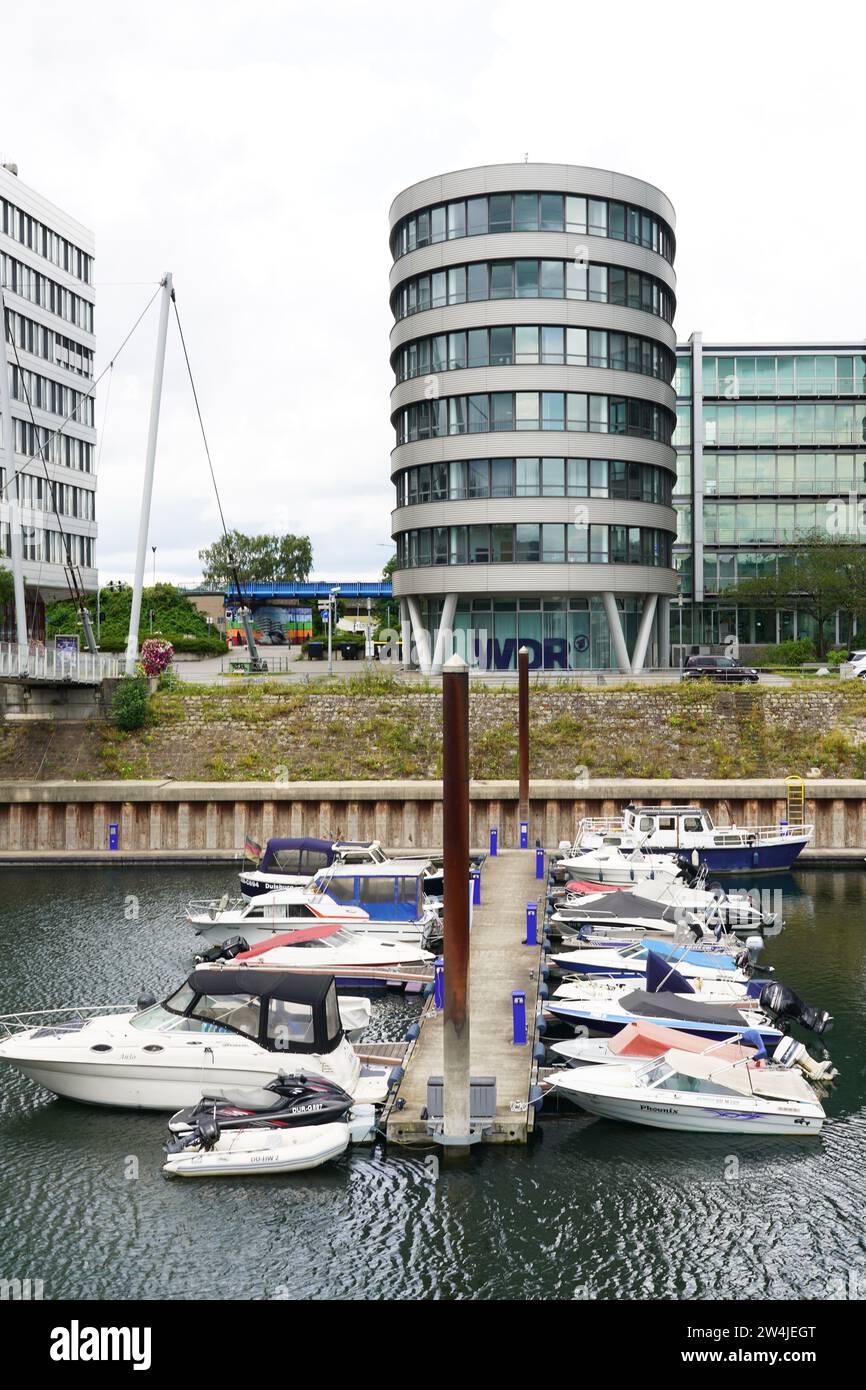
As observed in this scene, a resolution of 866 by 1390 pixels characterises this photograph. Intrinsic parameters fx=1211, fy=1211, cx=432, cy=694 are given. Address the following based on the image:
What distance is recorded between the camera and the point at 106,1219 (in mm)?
18219

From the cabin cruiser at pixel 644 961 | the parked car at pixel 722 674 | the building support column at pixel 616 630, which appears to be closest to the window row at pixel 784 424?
the building support column at pixel 616 630

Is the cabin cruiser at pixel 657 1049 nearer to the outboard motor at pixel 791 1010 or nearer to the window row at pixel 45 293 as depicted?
the outboard motor at pixel 791 1010

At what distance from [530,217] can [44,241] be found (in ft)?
100

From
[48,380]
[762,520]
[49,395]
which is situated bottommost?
[762,520]

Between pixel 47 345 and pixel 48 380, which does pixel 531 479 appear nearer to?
pixel 48 380

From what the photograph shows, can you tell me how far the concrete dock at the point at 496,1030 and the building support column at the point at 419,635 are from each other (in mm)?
32522

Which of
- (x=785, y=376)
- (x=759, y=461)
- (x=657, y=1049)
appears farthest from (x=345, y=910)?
(x=785, y=376)

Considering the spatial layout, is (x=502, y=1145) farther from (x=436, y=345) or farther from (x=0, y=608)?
(x=0, y=608)

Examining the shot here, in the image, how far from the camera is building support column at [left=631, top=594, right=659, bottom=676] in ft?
226

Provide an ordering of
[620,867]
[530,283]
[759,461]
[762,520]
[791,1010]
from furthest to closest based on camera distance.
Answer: [762,520] < [759,461] < [530,283] < [620,867] < [791,1010]

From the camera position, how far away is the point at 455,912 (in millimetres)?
19984

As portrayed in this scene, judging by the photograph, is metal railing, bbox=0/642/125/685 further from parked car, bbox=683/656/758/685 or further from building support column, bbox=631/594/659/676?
building support column, bbox=631/594/659/676

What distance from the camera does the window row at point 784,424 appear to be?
94812 millimetres

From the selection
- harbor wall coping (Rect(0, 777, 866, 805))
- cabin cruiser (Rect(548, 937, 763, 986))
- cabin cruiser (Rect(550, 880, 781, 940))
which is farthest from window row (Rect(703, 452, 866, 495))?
cabin cruiser (Rect(548, 937, 763, 986))
